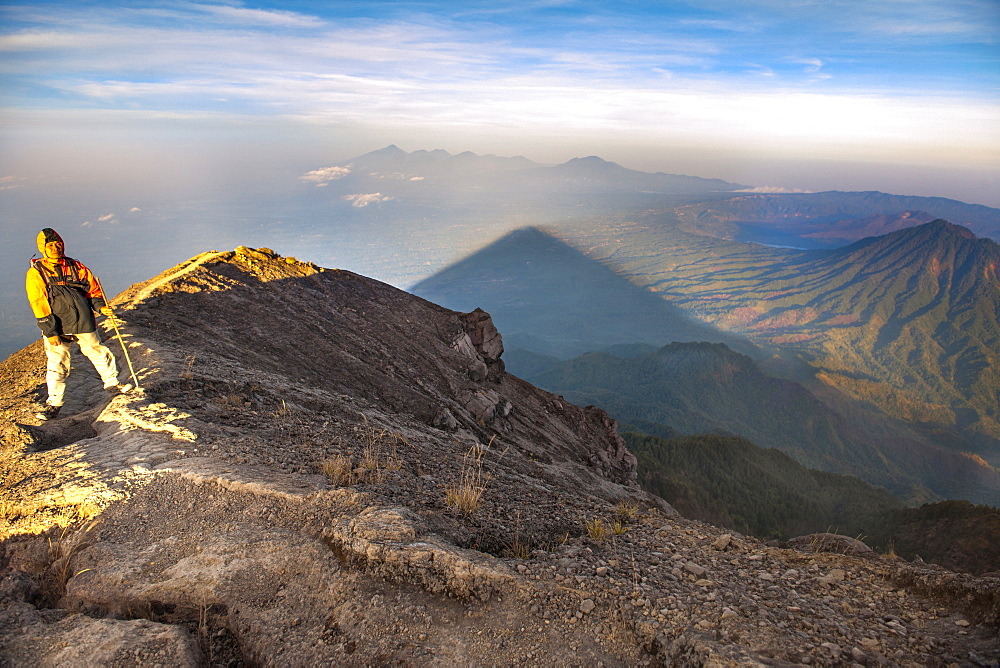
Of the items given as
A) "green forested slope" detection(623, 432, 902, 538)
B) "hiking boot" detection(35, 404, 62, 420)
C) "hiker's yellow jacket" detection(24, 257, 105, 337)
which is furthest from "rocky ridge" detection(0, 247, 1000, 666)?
"green forested slope" detection(623, 432, 902, 538)

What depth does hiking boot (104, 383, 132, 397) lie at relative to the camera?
27.3ft

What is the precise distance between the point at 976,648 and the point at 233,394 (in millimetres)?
10176

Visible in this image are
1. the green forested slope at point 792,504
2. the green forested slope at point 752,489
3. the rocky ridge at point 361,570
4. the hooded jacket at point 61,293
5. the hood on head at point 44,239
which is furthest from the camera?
the green forested slope at point 752,489

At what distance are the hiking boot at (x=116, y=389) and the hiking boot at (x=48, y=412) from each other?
0.72 m

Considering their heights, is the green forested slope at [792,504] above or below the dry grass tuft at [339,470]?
below

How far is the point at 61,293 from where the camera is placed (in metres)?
7.86

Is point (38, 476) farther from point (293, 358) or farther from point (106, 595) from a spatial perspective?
point (293, 358)

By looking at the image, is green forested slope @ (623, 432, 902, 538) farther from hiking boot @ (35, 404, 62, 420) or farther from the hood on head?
the hood on head

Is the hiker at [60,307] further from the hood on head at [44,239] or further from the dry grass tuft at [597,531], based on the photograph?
the dry grass tuft at [597,531]

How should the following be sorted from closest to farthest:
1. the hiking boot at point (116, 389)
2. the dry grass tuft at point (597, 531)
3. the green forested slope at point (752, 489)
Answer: the dry grass tuft at point (597, 531) → the hiking boot at point (116, 389) → the green forested slope at point (752, 489)

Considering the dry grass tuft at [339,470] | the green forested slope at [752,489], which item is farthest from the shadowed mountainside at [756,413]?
the dry grass tuft at [339,470]

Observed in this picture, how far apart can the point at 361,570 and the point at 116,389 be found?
22.5 feet

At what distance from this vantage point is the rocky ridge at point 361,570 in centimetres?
427

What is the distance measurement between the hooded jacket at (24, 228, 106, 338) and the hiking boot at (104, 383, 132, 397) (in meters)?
1.07
